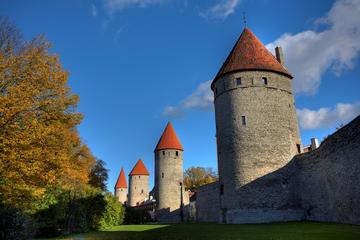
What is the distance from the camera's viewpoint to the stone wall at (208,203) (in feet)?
90.1

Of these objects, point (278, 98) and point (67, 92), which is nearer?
point (67, 92)

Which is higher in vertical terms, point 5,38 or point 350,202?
point 5,38

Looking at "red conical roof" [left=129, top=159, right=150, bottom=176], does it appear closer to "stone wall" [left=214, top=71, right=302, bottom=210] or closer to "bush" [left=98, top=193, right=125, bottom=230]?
"bush" [left=98, top=193, right=125, bottom=230]

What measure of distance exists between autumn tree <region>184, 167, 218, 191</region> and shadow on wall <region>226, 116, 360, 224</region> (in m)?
40.6

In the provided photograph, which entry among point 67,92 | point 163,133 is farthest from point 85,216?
point 163,133

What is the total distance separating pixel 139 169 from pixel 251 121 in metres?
47.4

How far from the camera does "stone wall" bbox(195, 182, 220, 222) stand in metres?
27.5

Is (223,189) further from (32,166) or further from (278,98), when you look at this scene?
(32,166)

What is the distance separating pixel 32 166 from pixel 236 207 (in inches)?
517

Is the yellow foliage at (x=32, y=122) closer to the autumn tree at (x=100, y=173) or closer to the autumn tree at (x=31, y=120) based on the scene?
the autumn tree at (x=31, y=120)

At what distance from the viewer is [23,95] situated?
35.2 feet

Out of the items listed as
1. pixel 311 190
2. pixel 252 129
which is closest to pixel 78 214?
pixel 252 129

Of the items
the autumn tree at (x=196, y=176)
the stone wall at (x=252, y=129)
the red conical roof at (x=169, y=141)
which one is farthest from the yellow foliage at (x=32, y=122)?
the autumn tree at (x=196, y=176)

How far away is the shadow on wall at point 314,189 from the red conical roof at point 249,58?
21.0 feet
